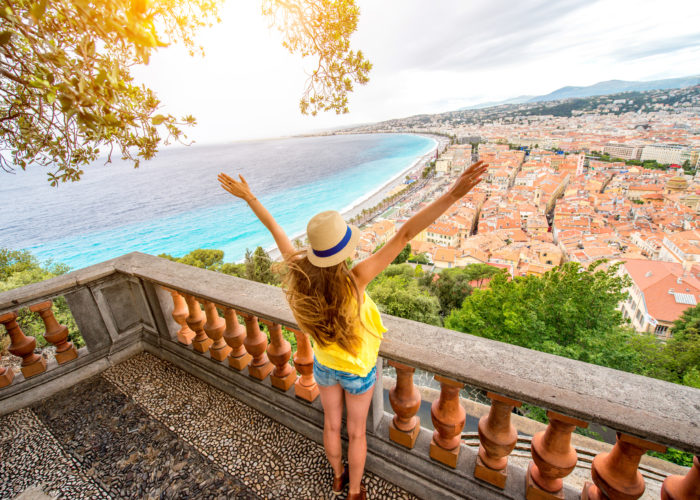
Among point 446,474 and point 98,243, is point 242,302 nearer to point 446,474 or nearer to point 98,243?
point 446,474

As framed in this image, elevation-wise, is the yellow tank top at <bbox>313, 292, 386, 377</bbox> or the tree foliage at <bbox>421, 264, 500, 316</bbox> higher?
the yellow tank top at <bbox>313, 292, 386, 377</bbox>

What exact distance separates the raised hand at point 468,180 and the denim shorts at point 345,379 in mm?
933

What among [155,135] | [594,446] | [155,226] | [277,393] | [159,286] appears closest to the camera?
[277,393]

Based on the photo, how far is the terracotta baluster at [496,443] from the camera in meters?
1.42

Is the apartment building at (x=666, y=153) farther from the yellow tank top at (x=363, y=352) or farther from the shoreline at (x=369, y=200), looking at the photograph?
the yellow tank top at (x=363, y=352)

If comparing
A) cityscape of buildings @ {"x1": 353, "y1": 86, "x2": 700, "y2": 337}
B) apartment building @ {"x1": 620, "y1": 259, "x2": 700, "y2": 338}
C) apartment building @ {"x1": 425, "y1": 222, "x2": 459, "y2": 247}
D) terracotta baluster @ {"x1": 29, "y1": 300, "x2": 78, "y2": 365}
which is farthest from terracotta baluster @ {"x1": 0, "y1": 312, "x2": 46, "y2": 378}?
apartment building @ {"x1": 425, "y1": 222, "x2": 459, "y2": 247}

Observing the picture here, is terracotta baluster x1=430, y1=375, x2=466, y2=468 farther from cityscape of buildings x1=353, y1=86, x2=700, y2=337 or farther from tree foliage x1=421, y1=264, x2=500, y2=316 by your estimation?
tree foliage x1=421, y1=264, x2=500, y2=316

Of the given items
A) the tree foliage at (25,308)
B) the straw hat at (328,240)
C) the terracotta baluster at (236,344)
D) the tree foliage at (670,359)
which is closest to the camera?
the straw hat at (328,240)

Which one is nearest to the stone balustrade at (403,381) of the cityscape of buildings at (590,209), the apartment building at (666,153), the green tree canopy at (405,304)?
the cityscape of buildings at (590,209)

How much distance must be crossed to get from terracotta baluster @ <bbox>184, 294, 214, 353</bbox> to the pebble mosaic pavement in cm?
32

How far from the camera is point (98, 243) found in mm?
43125

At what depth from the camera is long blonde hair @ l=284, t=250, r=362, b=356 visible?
1354mm

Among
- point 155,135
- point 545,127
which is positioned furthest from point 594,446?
point 545,127

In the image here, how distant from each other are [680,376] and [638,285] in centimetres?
1755
